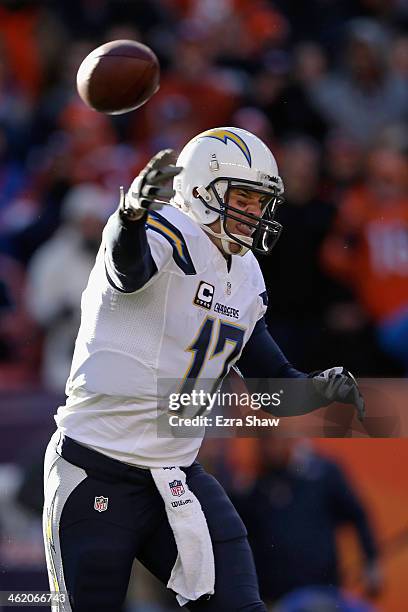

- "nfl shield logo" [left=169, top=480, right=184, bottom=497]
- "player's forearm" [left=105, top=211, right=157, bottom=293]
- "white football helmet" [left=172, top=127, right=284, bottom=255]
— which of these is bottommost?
"nfl shield logo" [left=169, top=480, right=184, bottom=497]

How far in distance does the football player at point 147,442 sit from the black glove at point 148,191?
22 centimetres

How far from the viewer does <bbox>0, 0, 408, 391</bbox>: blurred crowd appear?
6.17 meters

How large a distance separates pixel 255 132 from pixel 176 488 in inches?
142

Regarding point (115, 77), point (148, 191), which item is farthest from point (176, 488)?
point (115, 77)

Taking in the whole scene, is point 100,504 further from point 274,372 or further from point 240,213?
point 240,213

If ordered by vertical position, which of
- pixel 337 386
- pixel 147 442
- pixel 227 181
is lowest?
pixel 147 442

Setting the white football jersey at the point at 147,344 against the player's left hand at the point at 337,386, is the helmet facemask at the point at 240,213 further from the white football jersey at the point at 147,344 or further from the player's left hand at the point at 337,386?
the player's left hand at the point at 337,386

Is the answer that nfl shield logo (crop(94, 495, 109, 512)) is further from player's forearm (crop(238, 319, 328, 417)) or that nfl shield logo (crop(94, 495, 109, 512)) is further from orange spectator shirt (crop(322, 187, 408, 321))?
orange spectator shirt (crop(322, 187, 408, 321))

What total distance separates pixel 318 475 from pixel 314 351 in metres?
0.60

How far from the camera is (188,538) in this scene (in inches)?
143

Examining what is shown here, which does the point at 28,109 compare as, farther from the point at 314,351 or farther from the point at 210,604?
the point at 210,604

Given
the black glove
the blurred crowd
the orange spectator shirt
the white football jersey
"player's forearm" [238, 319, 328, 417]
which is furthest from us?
the orange spectator shirt

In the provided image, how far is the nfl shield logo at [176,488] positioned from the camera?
365cm

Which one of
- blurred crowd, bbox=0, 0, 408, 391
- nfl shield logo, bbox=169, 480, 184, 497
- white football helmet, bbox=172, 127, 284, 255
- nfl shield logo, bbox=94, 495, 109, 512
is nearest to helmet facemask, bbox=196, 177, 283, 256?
white football helmet, bbox=172, 127, 284, 255
